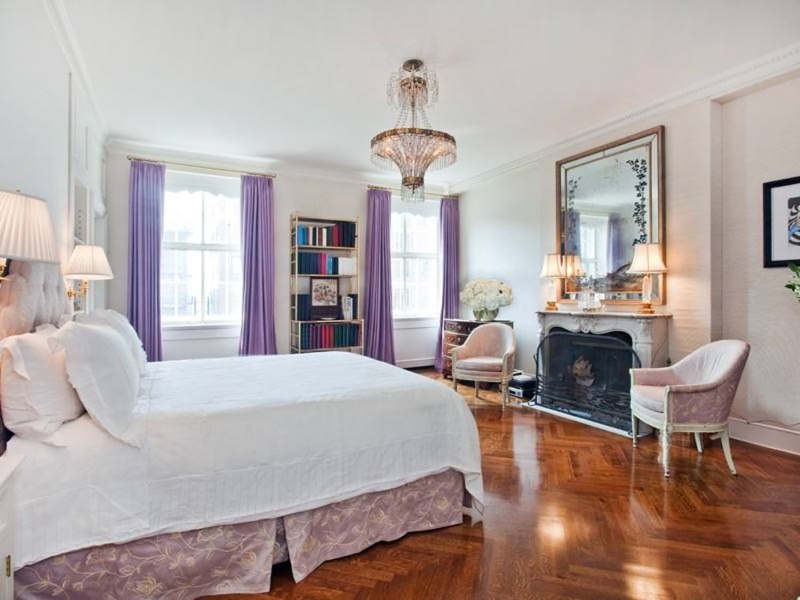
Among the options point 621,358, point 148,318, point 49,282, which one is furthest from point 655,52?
point 148,318

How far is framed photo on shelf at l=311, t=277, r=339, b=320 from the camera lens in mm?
5605

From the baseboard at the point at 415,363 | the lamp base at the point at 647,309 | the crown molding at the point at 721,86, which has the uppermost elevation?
the crown molding at the point at 721,86

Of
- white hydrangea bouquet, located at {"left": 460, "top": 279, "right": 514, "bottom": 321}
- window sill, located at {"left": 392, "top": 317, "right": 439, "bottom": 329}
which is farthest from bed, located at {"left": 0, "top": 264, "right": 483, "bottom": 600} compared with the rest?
window sill, located at {"left": 392, "top": 317, "right": 439, "bottom": 329}

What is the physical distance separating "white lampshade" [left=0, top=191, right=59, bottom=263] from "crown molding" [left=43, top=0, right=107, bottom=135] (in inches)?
65.8

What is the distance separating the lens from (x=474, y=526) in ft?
7.20

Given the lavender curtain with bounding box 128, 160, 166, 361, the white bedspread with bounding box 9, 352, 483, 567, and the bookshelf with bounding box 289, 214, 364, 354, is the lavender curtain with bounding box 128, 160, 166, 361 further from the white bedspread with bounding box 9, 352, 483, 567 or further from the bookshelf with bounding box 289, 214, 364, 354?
the white bedspread with bounding box 9, 352, 483, 567

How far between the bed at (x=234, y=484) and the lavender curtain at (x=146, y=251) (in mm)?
2748

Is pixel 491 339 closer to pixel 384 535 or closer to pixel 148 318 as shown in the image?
pixel 384 535

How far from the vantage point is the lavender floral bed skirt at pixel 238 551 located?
59.8 inches

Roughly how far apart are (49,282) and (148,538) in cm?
139

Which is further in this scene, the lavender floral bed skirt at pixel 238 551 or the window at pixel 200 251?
the window at pixel 200 251

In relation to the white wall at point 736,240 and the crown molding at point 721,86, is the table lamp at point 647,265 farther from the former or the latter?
the crown molding at point 721,86

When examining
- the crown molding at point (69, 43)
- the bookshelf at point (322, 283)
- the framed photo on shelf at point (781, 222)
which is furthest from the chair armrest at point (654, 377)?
the crown molding at point (69, 43)

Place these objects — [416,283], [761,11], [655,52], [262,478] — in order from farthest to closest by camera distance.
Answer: [416,283] < [655,52] < [761,11] < [262,478]
